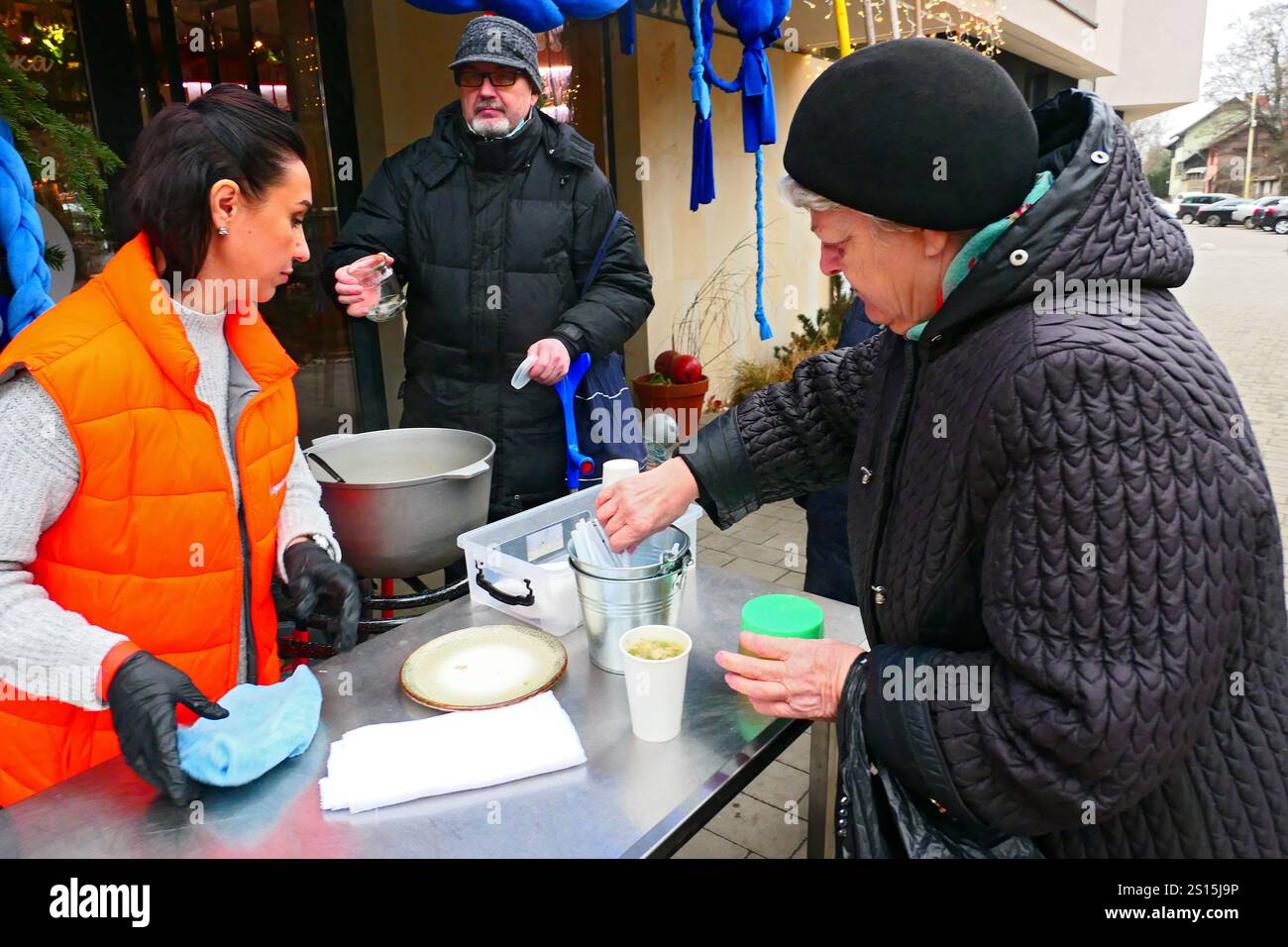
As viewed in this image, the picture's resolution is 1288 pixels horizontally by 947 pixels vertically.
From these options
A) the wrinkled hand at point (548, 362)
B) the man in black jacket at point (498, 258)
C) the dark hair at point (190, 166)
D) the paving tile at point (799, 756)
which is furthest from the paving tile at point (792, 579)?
the dark hair at point (190, 166)

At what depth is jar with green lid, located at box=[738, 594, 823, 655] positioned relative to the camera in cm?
164

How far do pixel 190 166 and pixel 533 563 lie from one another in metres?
1.05

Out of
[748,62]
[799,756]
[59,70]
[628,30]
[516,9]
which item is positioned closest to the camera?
[516,9]

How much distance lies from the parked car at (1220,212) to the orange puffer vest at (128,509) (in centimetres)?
4539

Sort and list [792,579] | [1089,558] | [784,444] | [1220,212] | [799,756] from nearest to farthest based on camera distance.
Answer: [1089,558] → [784,444] → [799,756] → [792,579] → [1220,212]

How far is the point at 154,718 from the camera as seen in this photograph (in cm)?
132

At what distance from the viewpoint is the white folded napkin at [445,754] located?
4.41 ft

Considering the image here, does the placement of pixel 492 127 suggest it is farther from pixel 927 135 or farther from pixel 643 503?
pixel 927 135

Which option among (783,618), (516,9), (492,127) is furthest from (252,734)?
(516,9)

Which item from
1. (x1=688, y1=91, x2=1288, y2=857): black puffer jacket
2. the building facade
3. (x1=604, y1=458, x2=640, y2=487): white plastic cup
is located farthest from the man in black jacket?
(x1=688, y1=91, x2=1288, y2=857): black puffer jacket
